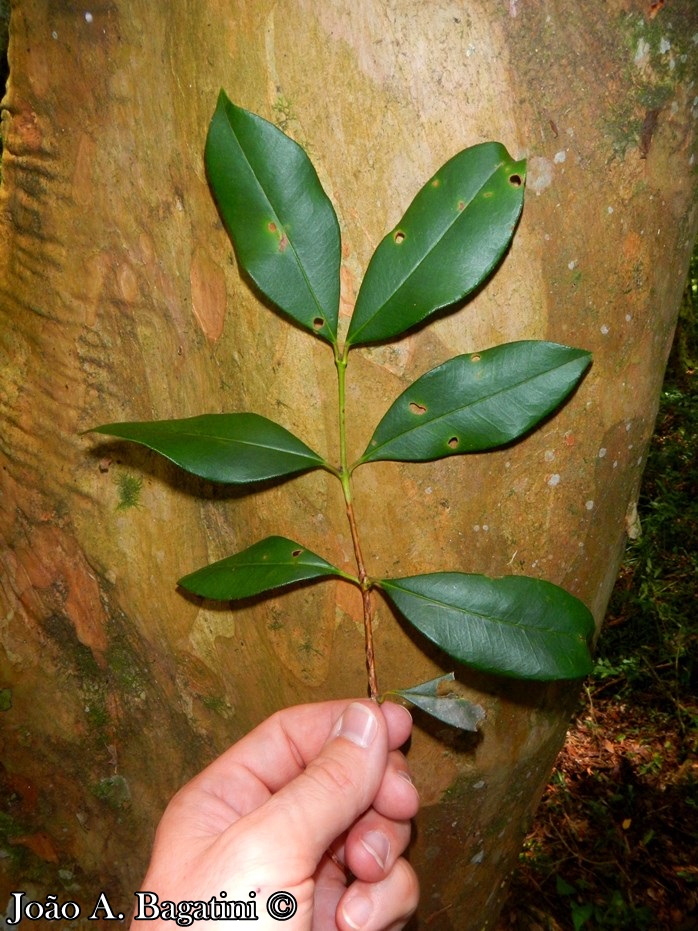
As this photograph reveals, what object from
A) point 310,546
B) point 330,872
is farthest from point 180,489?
point 330,872

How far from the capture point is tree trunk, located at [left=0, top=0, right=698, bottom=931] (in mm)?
893

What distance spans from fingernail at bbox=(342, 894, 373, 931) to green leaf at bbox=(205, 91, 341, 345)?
708 mm

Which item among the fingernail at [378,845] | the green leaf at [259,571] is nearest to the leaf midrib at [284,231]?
the green leaf at [259,571]

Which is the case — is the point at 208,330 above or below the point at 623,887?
above

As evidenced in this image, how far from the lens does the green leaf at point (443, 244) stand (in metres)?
0.89

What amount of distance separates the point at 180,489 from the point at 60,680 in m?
0.45

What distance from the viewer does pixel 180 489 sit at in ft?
3.67

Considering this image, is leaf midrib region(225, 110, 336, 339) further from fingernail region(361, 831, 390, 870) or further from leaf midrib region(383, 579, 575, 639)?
fingernail region(361, 831, 390, 870)

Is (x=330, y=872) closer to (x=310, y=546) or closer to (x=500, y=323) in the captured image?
(x=310, y=546)

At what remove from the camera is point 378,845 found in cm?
99

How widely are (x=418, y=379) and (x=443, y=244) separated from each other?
17cm

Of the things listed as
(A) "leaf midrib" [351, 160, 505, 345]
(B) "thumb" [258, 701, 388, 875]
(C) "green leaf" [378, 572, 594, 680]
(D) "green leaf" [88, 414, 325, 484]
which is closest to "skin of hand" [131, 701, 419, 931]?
(B) "thumb" [258, 701, 388, 875]

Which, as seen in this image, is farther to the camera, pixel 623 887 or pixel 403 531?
pixel 623 887

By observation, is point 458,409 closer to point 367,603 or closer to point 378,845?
point 367,603
